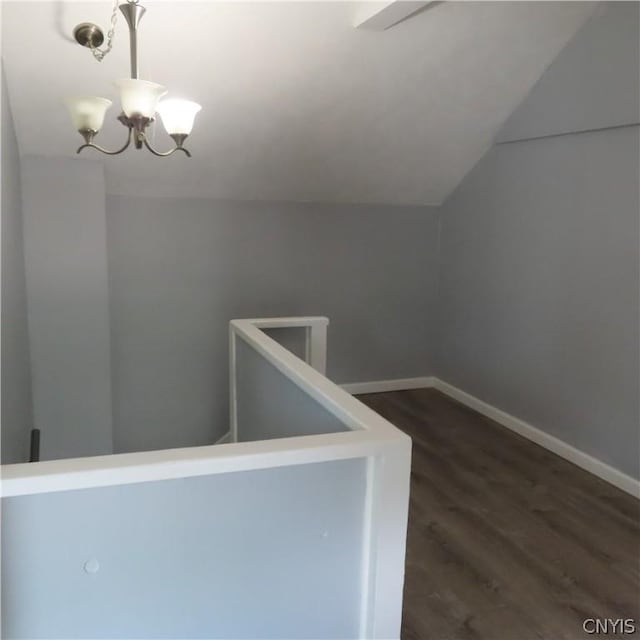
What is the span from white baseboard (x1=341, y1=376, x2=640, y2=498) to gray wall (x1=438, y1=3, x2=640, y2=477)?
48 millimetres

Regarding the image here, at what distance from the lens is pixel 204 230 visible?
4.02m

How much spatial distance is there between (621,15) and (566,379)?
1970mm

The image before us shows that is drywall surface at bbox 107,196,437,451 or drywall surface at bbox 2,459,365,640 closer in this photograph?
drywall surface at bbox 2,459,365,640

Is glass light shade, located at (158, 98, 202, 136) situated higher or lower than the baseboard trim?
higher

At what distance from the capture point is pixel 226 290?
4172 millimetres

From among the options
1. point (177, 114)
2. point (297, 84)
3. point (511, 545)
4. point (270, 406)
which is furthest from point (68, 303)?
point (511, 545)

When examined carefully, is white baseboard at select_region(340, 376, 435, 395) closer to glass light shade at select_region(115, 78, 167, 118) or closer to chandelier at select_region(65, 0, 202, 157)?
chandelier at select_region(65, 0, 202, 157)

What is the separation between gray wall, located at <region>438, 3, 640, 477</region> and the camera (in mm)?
3164

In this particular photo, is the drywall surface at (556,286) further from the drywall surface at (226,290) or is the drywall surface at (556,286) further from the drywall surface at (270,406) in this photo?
→ the drywall surface at (270,406)

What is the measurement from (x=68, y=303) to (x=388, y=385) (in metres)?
2.51

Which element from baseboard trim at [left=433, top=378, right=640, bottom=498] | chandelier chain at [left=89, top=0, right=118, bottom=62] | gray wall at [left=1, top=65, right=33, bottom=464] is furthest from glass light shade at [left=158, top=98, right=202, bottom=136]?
baseboard trim at [left=433, top=378, right=640, bottom=498]

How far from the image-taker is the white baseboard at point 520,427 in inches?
127
